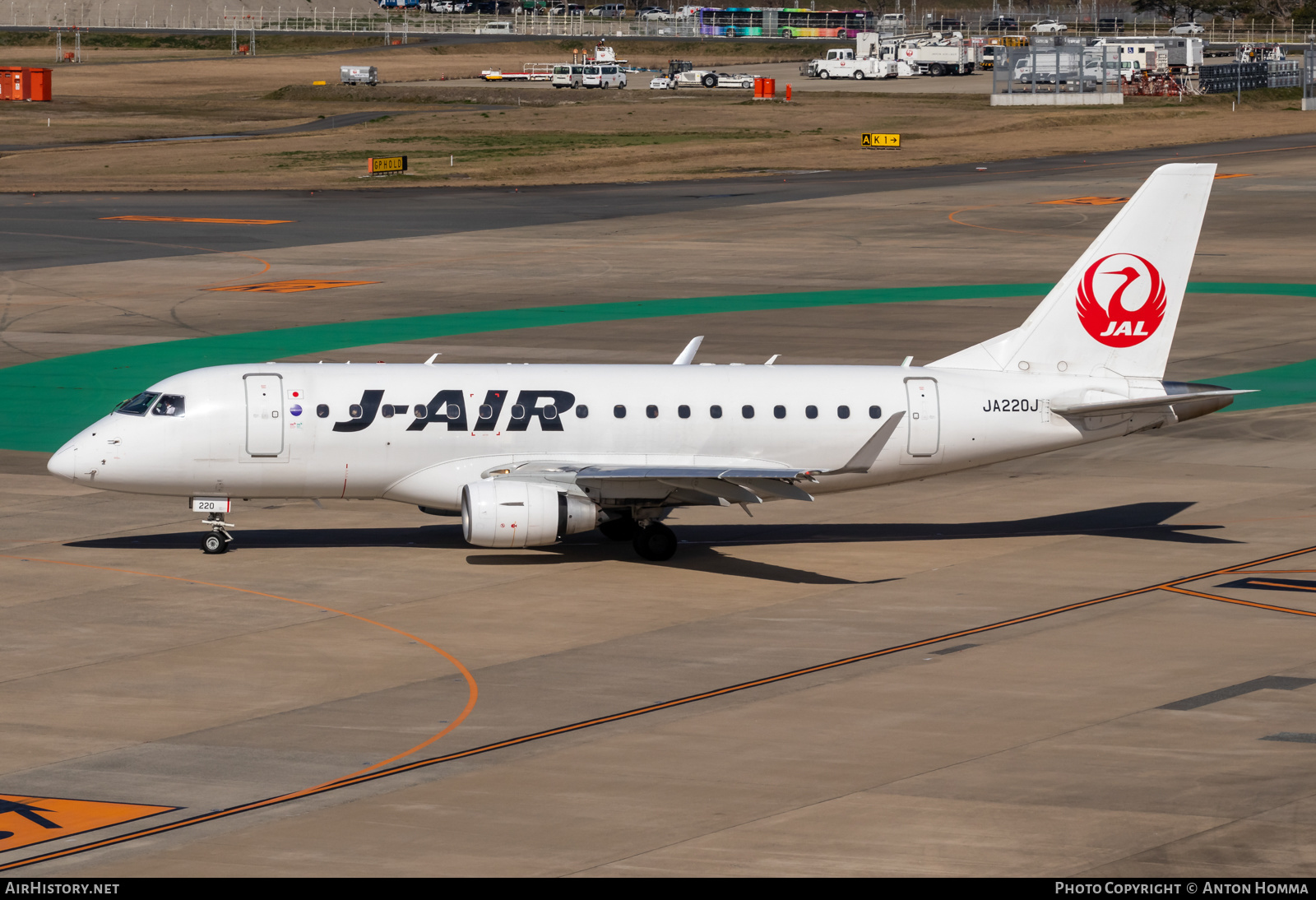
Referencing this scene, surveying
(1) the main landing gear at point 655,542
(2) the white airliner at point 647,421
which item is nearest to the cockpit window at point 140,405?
(2) the white airliner at point 647,421

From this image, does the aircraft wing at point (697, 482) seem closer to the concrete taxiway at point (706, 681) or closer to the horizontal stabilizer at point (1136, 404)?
the concrete taxiway at point (706, 681)

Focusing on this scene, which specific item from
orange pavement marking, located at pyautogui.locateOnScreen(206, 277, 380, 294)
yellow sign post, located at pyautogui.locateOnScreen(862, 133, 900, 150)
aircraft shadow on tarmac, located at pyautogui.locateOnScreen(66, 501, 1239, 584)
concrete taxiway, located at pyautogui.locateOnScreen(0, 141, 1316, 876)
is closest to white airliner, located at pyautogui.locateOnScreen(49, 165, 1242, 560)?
aircraft shadow on tarmac, located at pyautogui.locateOnScreen(66, 501, 1239, 584)

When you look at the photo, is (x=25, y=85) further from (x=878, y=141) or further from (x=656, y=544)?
(x=656, y=544)

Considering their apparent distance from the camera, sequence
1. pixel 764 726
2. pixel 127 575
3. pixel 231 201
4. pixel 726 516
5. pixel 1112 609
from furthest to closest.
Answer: pixel 231 201 < pixel 726 516 < pixel 127 575 < pixel 1112 609 < pixel 764 726

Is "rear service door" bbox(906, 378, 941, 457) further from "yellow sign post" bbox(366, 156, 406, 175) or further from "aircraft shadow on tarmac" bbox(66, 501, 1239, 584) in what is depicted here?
"yellow sign post" bbox(366, 156, 406, 175)

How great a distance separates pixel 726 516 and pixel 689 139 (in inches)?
4109

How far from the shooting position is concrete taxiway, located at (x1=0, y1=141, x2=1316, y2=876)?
22.5 m

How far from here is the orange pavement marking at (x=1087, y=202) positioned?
10596 cm

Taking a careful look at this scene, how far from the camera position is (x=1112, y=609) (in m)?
34.5

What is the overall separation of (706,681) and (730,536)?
12.3m

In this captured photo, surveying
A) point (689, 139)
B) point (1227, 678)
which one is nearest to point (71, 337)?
point (1227, 678)

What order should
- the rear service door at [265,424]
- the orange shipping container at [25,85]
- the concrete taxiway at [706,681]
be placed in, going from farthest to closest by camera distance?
the orange shipping container at [25,85], the rear service door at [265,424], the concrete taxiway at [706,681]

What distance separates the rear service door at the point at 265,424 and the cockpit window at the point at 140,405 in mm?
2347
